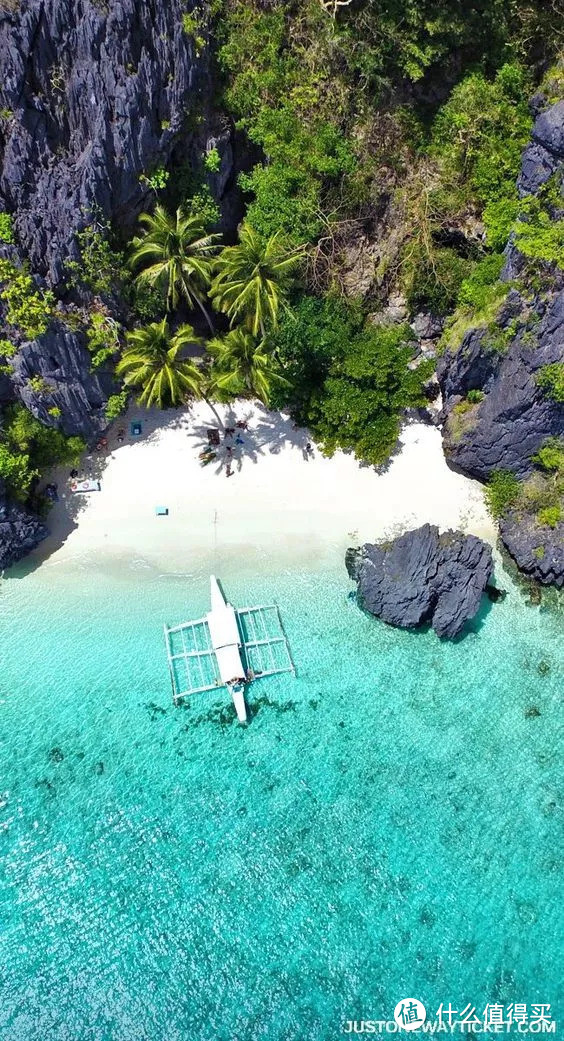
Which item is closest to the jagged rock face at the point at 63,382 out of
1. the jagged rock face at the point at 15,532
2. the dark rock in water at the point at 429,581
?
the jagged rock face at the point at 15,532

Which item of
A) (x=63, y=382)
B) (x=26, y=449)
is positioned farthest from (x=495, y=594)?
(x=26, y=449)

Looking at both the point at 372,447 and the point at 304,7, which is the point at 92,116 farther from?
the point at 372,447

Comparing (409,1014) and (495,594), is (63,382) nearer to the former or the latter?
(495,594)

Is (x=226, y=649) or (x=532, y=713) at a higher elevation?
(x=532, y=713)

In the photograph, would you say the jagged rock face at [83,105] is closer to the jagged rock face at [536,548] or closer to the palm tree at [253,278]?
the palm tree at [253,278]

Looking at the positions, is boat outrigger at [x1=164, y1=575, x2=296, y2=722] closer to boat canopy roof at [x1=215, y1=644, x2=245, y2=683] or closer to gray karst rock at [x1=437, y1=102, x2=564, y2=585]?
boat canopy roof at [x1=215, y1=644, x2=245, y2=683]

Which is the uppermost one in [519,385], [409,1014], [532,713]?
[519,385]

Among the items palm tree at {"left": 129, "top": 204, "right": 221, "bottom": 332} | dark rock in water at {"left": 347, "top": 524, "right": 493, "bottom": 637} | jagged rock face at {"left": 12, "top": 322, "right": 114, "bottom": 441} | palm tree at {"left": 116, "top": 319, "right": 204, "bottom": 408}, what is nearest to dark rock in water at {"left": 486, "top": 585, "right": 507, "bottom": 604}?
dark rock in water at {"left": 347, "top": 524, "right": 493, "bottom": 637}
